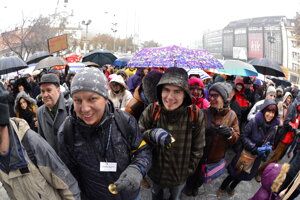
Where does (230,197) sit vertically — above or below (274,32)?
below

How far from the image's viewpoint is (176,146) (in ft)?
8.13

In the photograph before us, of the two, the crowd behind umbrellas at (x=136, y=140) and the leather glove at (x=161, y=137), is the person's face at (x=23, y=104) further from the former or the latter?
the leather glove at (x=161, y=137)

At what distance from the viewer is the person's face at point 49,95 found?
2809 millimetres

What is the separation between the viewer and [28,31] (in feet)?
62.5

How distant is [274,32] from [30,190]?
82557 millimetres

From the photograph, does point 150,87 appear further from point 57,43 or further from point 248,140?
point 57,43

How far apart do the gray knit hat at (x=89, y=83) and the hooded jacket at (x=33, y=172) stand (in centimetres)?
44

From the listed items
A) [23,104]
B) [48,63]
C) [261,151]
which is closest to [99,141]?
[261,151]

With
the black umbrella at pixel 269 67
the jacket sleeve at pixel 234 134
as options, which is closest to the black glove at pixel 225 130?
the jacket sleeve at pixel 234 134

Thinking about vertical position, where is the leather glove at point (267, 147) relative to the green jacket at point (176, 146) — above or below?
below

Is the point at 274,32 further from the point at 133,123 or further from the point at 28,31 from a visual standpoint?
the point at 133,123

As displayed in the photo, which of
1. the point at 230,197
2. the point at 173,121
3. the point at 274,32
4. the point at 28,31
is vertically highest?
the point at 274,32

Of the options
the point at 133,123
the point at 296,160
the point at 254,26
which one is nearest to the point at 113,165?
the point at 133,123

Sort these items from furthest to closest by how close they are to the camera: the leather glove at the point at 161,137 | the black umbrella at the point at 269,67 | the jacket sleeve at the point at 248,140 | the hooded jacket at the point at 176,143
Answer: the black umbrella at the point at 269,67 → the jacket sleeve at the point at 248,140 → the hooded jacket at the point at 176,143 → the leather glove at the point at 161,137
